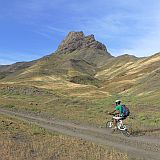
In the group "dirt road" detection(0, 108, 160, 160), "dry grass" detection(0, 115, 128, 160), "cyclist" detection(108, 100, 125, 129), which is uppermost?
"cyclist" detection(108, 100, 125, 129)

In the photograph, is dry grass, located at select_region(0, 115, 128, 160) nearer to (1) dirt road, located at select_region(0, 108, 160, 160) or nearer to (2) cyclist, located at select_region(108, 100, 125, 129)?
(1) dirt road, located at select_region(0, 108, 160, 160)

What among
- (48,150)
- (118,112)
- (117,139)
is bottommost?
(48,150)

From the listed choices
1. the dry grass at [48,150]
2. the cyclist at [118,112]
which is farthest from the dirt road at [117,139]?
the dry grass at [48,150]

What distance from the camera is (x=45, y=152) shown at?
16250 mm

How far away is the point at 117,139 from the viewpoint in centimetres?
2295

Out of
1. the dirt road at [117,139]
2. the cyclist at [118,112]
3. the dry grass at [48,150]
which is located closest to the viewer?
the dry grass at [48,150]

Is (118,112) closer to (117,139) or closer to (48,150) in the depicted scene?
(117,139)

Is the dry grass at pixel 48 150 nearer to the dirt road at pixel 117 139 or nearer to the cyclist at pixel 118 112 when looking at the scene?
the dirt road at pixel 117 139

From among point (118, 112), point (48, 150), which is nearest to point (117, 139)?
point (118, 112)

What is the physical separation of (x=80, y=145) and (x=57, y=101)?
3719 cm

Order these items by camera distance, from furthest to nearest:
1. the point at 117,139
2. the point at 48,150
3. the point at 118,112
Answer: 1. the point at 118,112
2. the point at 117,139
3. the point at 48,150

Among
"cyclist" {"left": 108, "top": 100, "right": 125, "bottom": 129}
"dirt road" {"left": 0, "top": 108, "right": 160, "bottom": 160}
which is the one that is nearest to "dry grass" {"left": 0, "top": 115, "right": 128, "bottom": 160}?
"dirt road" {"left": 0, "top": 108, "right": 160, "bottom": 160}

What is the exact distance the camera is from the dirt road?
1826 centimetres

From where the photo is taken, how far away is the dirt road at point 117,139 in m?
18.3
